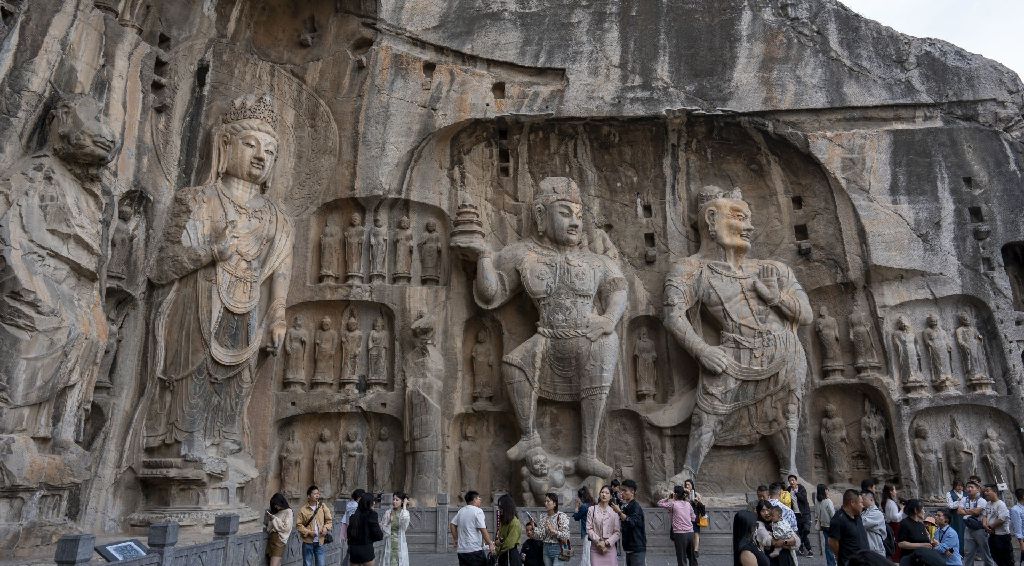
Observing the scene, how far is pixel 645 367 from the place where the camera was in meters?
11.0

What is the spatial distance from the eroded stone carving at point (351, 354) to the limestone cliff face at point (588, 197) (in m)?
0.04

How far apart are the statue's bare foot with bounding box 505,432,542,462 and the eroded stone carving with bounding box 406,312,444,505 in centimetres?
98

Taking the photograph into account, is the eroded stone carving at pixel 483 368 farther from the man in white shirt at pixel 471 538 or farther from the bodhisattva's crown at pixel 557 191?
the man in white shirt at pixel 471 538

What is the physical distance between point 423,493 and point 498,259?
3.46m

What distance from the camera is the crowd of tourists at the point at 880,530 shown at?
4.18m

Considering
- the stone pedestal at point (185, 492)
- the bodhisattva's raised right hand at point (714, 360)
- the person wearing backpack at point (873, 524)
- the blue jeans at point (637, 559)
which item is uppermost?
the bodhisattva's raised right hand at point (714, 360)

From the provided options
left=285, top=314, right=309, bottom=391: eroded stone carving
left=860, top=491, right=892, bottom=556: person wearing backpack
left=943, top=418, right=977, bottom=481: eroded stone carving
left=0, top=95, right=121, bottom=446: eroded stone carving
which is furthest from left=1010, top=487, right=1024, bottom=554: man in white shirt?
left=0, top=95, right=121, bottom=446: eroded stone carving

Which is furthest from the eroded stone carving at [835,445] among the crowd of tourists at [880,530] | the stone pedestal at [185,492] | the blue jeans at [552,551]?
the stone pedestal at [185,492]

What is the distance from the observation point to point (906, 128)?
448 inches

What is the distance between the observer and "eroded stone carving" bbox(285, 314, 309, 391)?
10398 mm

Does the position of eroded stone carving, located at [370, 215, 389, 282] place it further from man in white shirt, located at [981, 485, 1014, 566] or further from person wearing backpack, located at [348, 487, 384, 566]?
man in white shirt, located at [981, 485, 1014, 566]

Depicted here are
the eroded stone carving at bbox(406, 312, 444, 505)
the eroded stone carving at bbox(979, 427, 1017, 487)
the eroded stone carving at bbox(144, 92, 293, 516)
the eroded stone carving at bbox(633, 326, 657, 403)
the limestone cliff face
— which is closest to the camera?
the eroded stone carving at bbox(144, 92, 293, 516)

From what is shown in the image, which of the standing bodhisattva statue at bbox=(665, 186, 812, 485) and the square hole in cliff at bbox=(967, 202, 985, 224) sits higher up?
the square hole in cliff at bbox=(967, 202, 985, 224)

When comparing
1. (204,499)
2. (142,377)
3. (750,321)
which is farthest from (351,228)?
(750,321)
